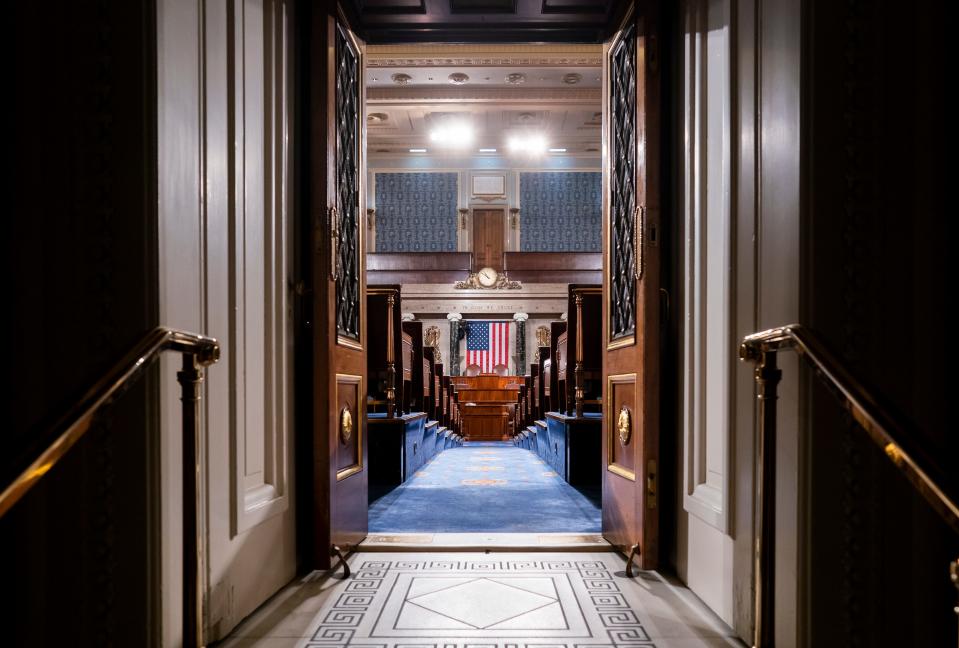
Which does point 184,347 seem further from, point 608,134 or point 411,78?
point 411,78

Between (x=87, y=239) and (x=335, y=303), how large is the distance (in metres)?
1.20

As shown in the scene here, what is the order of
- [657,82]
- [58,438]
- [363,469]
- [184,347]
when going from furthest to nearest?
[363,469] < [657,82] < [184,347] < [58,438]

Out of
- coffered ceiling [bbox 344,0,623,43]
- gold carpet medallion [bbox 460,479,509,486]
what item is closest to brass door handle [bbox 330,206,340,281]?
coffered ceiling [bbox 344,0,623,43]

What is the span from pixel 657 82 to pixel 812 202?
126 centimetres

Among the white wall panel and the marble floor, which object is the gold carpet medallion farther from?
the white wall panel

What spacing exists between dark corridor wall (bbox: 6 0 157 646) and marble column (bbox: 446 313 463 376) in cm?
1383

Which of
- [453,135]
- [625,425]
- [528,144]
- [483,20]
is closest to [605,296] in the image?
[625,425]

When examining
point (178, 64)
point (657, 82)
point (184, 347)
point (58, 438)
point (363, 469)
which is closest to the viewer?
point (58, 438)

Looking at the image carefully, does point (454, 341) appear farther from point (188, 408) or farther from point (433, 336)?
point (188, 408)

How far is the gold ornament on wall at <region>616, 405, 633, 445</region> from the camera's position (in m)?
2.74

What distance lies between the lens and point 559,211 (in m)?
15.5

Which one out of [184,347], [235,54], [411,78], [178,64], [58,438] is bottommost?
[58,438]

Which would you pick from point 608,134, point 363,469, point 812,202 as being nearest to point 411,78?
point 608,134

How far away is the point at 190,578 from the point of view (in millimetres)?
1410
